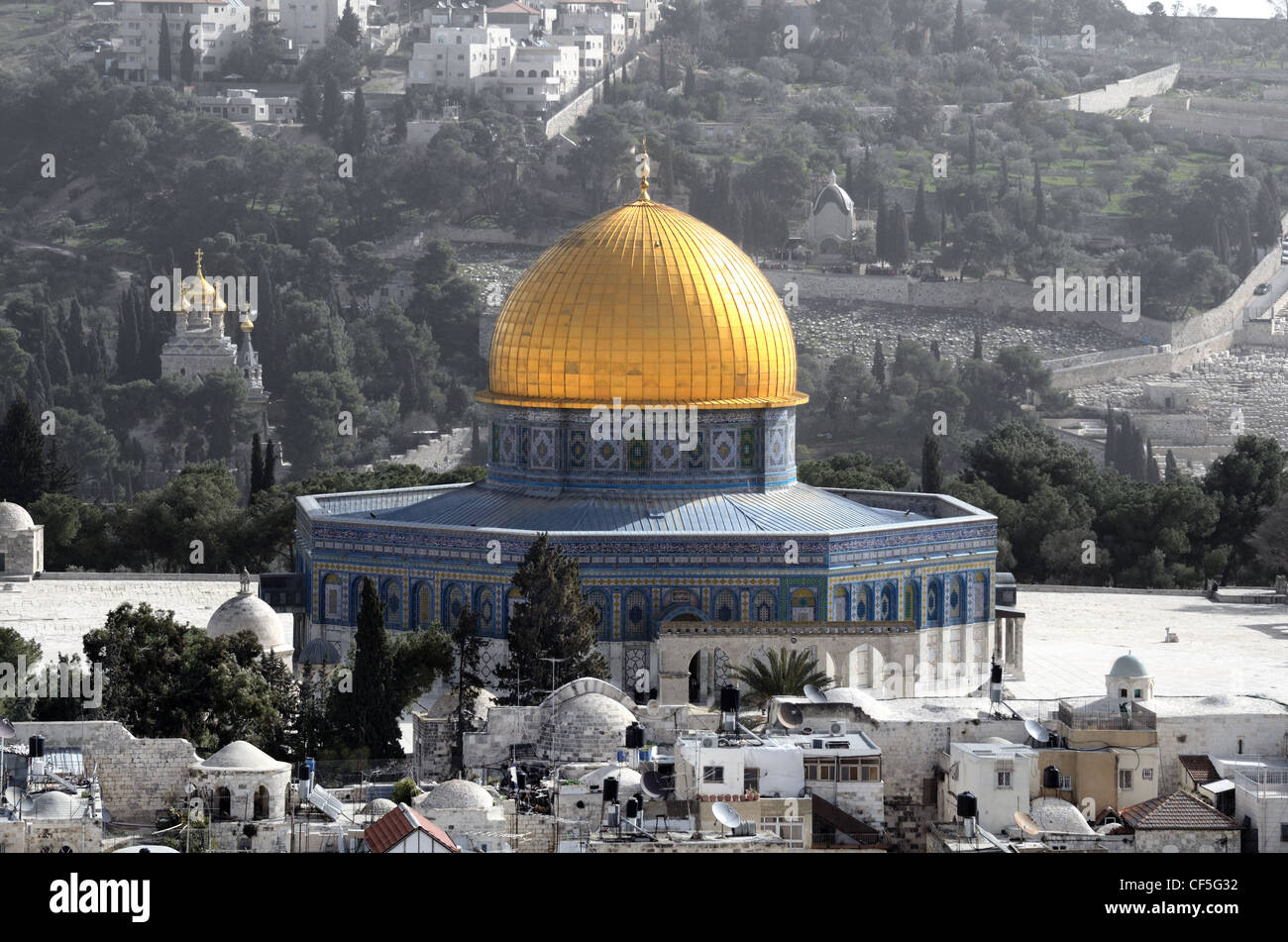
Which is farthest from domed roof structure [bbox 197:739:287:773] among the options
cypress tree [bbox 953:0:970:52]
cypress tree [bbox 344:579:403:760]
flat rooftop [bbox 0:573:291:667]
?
cypress tree [bbox 953:0:970:52]

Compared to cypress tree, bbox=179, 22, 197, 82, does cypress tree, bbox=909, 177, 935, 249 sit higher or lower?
lower

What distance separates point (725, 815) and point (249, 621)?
12.2 m

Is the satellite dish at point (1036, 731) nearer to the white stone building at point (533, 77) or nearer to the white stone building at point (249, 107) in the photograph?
the white stone building at point (533, 77)

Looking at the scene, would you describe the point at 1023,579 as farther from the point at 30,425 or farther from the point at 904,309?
the point at 904,309

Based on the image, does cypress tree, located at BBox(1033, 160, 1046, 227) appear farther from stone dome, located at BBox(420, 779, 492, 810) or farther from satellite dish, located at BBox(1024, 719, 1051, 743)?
stone dome, located at BBox(420, 779, 492, 810)

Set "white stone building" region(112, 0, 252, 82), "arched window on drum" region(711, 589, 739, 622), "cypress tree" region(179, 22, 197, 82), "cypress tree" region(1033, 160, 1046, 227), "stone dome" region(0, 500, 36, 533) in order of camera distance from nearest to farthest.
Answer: "arched window on drum" region(711, 589, 739, 622) < "stone dome" region(0, 500, 36, 533) < "cypress tree" region(1033, 160, 1046, 227) < "white stone building" region(112, 0, 252, 82) < "cypress tree" region(179, 22, 197, 82)

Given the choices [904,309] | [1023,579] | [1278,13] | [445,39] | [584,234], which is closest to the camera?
[584,234]

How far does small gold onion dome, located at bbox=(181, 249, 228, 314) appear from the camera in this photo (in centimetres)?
10269

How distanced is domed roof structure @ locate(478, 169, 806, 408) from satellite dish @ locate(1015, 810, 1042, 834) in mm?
12818

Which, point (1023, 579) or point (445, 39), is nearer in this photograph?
point (1023, 579)

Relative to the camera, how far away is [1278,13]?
600ft
